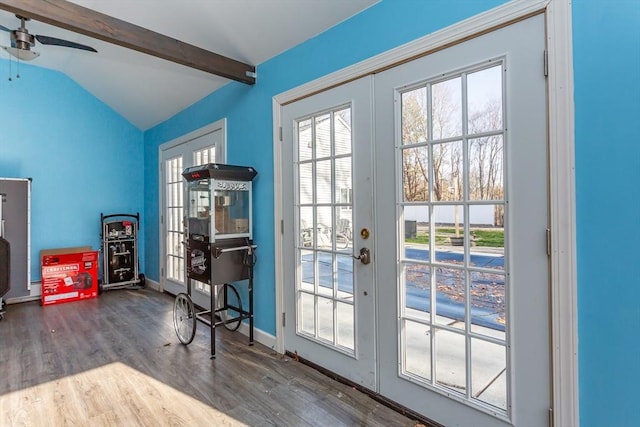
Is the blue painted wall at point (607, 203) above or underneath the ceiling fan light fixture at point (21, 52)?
underneath

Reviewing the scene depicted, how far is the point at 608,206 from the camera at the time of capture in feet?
4.61

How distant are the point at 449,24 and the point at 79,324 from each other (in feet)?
14.3

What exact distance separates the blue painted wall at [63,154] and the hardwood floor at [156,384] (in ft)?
6.12

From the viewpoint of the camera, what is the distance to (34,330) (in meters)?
3.53

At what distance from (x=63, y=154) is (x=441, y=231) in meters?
5.44

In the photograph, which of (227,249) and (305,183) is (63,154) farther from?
(305,183)

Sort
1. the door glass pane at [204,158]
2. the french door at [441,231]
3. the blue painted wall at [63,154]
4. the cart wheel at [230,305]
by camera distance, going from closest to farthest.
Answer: the french door at [441,231]
the cart wheel at [230,305]
the door glass pane at [204,158]
the blue painted wall at [63,154]

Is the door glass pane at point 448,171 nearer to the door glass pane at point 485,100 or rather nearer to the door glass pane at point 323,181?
the door glass pane at point 485,100

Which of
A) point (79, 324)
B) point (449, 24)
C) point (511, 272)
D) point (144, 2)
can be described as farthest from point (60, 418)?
point (449, 24)

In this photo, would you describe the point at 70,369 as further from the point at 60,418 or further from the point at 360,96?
the point at 360,96

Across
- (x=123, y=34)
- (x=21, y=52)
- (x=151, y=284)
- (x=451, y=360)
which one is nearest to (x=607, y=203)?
(x=451, y=360)

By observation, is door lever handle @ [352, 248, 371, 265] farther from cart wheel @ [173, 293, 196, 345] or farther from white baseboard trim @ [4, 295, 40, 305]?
white baseboard trim @ [4, 295, 40, 305]

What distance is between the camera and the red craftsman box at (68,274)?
14.7 ft

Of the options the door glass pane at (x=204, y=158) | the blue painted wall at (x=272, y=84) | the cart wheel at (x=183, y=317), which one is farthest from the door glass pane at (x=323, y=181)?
the door glass pane at (x=204, y=158)
